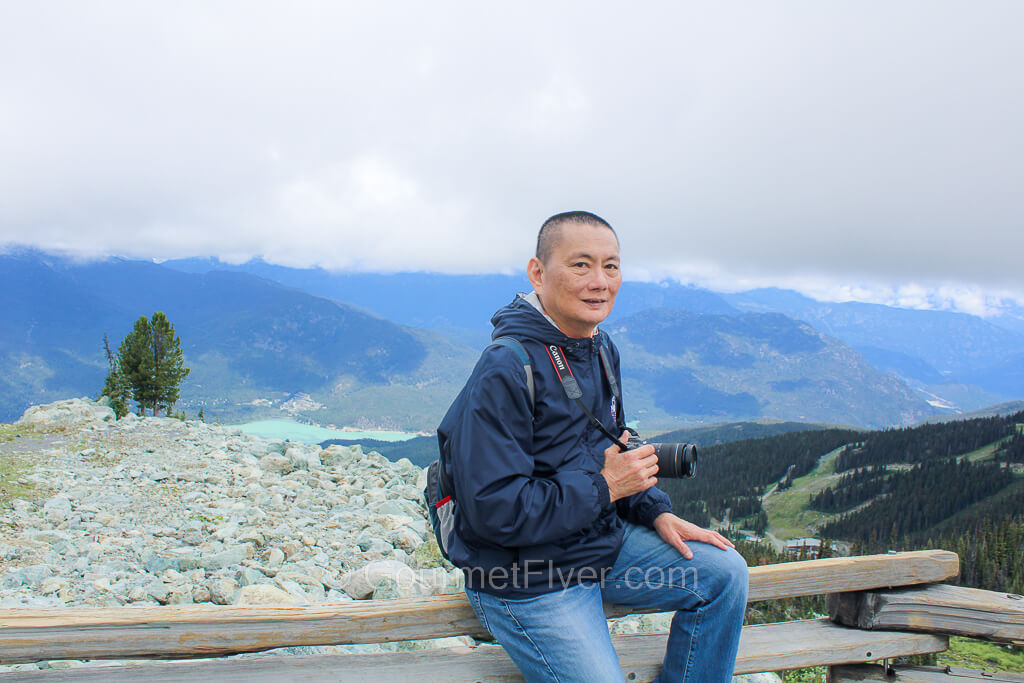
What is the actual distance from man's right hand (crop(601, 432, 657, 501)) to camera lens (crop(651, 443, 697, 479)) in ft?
0.59

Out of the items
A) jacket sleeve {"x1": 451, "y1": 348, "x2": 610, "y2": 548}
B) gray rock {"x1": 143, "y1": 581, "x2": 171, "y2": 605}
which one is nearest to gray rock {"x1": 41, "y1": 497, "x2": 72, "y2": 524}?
gray rock {"x1": 143, "y1": 581, "x2": 171, "y2": 605}

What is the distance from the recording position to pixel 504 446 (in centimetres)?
298

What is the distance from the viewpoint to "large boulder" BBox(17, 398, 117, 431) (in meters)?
18.4

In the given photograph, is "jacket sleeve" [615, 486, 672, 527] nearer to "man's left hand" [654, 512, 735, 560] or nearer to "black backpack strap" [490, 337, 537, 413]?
"man's left hand" [654, 512, 735, 560]

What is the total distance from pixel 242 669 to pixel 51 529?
8.57 m

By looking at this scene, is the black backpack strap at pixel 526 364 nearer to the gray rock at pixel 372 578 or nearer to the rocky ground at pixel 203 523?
the rocky ground at pixel 203 523

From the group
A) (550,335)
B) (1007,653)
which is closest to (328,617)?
(550,335)

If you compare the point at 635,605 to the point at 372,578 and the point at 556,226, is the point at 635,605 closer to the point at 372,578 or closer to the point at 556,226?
the point at 556,226

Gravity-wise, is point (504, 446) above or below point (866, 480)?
above

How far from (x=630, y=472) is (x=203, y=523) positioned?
980 cm

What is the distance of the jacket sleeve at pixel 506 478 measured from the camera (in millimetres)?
2939

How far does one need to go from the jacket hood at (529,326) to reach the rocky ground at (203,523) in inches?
159

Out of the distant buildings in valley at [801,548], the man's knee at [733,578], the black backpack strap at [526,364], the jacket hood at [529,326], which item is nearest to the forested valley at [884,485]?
the distant buildings in valley at [801,548]

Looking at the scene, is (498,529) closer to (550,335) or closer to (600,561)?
(600,561)
